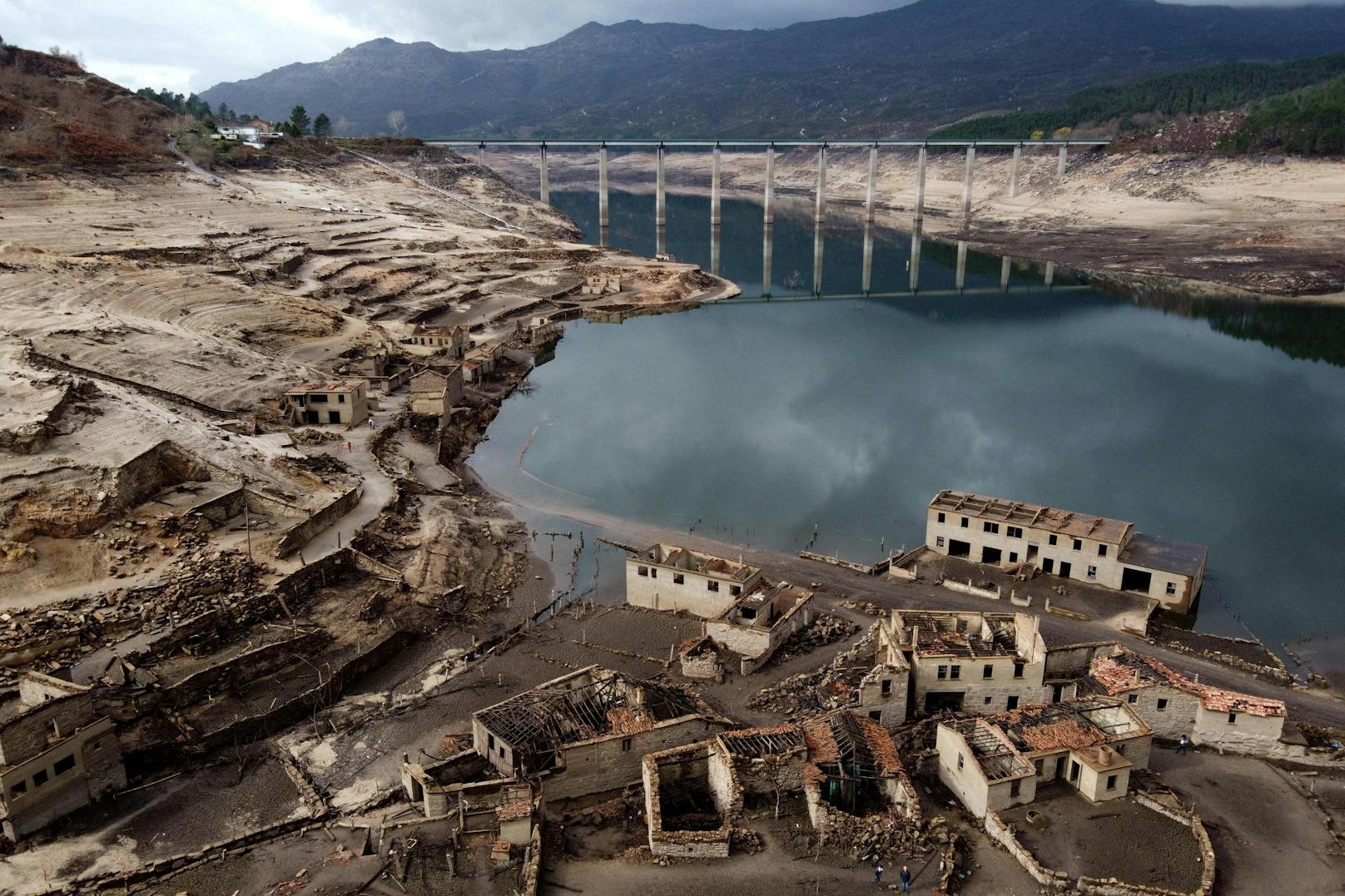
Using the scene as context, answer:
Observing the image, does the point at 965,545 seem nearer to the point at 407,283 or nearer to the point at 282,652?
the point at 282,652

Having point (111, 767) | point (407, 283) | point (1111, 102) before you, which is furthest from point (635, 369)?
point (1111, 102)

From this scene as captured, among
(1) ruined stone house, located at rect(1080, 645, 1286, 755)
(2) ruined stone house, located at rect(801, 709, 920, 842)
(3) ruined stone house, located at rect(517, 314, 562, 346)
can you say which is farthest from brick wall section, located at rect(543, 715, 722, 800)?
(3) ruined stone house, located at rect(517, 314, 562, 346)

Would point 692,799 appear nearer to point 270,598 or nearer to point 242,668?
point 242,668

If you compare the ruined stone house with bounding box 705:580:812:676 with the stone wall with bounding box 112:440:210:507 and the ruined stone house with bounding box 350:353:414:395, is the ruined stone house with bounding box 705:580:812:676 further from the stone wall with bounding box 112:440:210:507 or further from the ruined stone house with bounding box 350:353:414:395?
the ruined stone house with bounding box 350:353:414:395

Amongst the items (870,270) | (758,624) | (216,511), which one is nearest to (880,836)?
(758,624)

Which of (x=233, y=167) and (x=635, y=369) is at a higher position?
(x=233, y=167)
